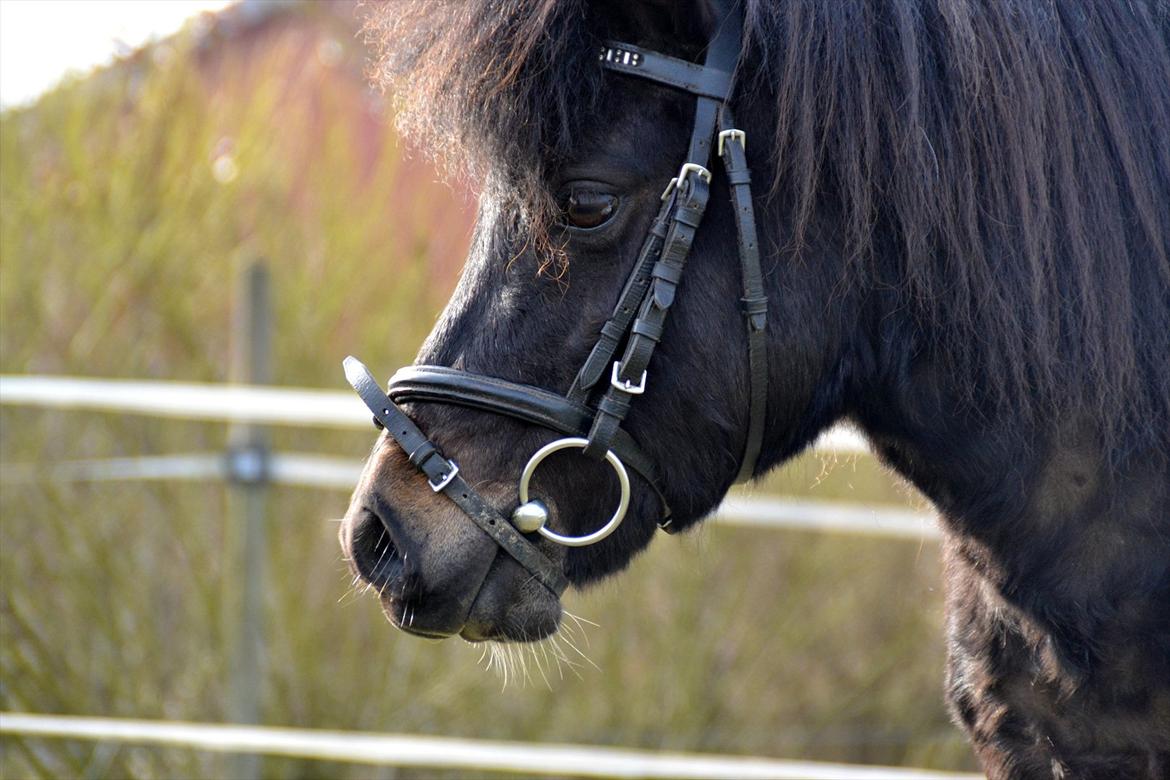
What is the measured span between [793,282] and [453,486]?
1.85 feet

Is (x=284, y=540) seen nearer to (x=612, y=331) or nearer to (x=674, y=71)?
(x=612, y=331)

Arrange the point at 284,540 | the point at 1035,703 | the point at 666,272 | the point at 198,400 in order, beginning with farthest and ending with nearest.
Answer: the point at 284,540, the point at 198,400, the point at 1035,703, the point at 666,272

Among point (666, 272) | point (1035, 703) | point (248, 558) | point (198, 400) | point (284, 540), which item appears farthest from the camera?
point (284, 540)

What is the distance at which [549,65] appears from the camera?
1590 mm

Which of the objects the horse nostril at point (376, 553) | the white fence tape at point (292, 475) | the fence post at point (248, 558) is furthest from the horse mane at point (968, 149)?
the fence post at point (248, 558)

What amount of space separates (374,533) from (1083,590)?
103cm

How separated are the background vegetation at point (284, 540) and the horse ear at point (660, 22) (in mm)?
2113

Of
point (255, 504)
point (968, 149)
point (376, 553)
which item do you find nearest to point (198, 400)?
point (255, 504)

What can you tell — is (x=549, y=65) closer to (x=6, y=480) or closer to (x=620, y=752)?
(x=6, y=480)

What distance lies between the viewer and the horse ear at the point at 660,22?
1623 millimetres

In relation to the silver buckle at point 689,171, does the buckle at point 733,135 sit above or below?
above

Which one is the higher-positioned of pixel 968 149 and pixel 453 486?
pixel 968 149

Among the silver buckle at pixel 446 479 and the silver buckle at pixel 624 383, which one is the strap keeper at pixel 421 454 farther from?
the silver buckle at pixel 624 383

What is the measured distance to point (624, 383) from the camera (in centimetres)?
161
